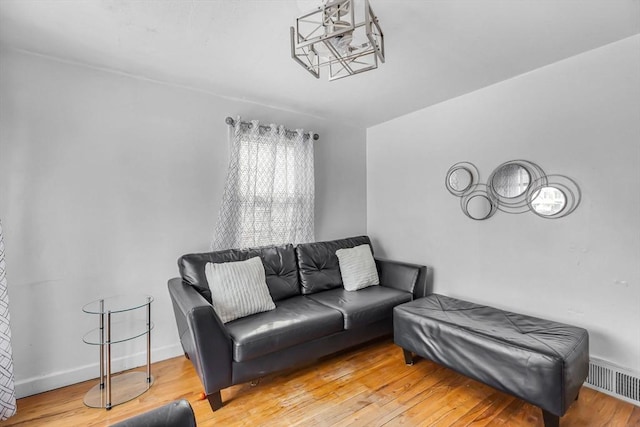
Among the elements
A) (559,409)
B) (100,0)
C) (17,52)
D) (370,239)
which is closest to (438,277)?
(370,239)

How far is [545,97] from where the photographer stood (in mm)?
2213

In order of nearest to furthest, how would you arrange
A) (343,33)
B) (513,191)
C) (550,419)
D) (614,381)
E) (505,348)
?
(343,33)
(550,419)
(505,348)
(614,381)
(513,191)

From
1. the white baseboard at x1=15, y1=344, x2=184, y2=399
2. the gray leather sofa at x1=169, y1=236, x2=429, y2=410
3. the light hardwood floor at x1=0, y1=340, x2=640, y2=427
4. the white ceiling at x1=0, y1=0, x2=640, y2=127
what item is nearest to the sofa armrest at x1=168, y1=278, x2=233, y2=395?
the gray leather sofa at x1=169, y1=236, x2=429, y2=410

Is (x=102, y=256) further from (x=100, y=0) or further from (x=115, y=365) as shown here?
(x=100, y=0)

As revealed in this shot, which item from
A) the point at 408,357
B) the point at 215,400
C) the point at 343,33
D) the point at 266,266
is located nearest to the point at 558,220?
the point at 408,357

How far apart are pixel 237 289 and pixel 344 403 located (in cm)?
104

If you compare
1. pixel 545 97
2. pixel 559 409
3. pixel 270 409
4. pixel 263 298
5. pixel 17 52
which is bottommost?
pixel 270 409

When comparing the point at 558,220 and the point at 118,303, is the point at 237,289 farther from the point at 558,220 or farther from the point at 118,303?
the point at 558,220

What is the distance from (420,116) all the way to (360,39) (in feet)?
6.93

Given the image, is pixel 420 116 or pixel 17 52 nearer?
pixel 17 52

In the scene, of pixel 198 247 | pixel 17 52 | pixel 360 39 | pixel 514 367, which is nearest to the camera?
pixel 360 39

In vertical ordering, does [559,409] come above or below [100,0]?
below

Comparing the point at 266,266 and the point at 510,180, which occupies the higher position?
the point at 510,180

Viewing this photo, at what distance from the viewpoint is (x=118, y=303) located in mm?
2059
